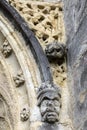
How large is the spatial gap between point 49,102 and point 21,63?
0.45m

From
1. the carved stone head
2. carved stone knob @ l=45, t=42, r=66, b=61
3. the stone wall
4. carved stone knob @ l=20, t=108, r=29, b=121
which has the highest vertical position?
the stone wall

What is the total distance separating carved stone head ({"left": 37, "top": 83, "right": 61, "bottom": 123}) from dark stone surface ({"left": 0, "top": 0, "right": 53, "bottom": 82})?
0.10 meters

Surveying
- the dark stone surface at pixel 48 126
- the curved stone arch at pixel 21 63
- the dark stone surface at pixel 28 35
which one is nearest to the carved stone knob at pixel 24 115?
the curved stone arch at pixel 21 63

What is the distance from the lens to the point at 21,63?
3.18m

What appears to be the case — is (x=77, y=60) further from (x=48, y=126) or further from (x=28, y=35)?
(x=48, y=126)

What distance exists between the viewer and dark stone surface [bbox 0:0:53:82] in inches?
122

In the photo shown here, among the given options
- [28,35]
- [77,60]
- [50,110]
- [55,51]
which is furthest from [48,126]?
[28,35]

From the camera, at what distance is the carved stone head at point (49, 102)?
2.84m

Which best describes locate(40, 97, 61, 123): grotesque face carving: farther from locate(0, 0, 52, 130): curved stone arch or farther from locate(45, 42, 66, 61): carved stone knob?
locate(45, 42, 66, 61): carved stone knob

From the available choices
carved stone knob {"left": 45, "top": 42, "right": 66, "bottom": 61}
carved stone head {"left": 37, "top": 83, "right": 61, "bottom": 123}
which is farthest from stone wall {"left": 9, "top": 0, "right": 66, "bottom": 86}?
→ carved stone head {"left": 37, "top": 83, "right": 61, "bottom": 123}

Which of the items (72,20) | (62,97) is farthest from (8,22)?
(62,97)

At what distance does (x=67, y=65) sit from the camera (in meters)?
3.26

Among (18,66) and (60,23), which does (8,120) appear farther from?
(60,23)

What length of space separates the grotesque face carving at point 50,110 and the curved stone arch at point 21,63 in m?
0.06
